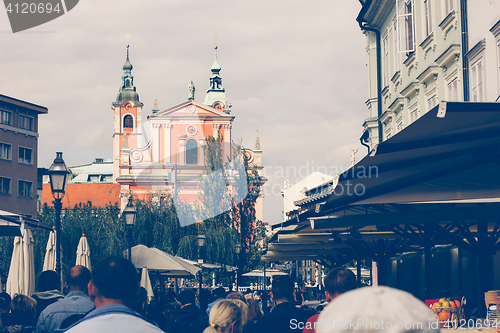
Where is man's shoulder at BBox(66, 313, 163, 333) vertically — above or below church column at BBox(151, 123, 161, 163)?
below

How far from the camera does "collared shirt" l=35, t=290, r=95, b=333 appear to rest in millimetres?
5121

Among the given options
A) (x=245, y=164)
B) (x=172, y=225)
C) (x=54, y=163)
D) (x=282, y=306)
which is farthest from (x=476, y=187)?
(x=172, y=225)

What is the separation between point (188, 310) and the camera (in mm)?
6914

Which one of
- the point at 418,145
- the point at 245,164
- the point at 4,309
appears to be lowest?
the point at 4,309

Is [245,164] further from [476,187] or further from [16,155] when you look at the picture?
[476,187]

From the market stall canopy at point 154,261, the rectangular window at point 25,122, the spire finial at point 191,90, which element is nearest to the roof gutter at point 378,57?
the market stall canopy at point 154,261

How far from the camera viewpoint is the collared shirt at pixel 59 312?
16.8 ft

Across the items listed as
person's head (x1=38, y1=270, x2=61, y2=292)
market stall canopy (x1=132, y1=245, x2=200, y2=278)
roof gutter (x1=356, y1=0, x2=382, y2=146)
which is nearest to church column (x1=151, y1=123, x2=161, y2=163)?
roof gutter (x1=356, y1=0, x2=382, y2=146)

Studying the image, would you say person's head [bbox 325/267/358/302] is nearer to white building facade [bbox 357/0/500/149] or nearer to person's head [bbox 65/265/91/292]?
person's head [bbox 65/265/91/292]

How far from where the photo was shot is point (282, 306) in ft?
16.8

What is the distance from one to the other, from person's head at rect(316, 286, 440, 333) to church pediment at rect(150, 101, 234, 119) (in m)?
58.1

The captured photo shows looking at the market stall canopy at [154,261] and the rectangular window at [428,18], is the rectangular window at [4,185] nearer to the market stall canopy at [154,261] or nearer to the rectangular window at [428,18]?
the market stall canopy at [154,261]

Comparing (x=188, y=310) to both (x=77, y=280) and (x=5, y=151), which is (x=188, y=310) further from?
(x=5, y=151)

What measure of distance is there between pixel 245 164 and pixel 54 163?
2378 centimetres
